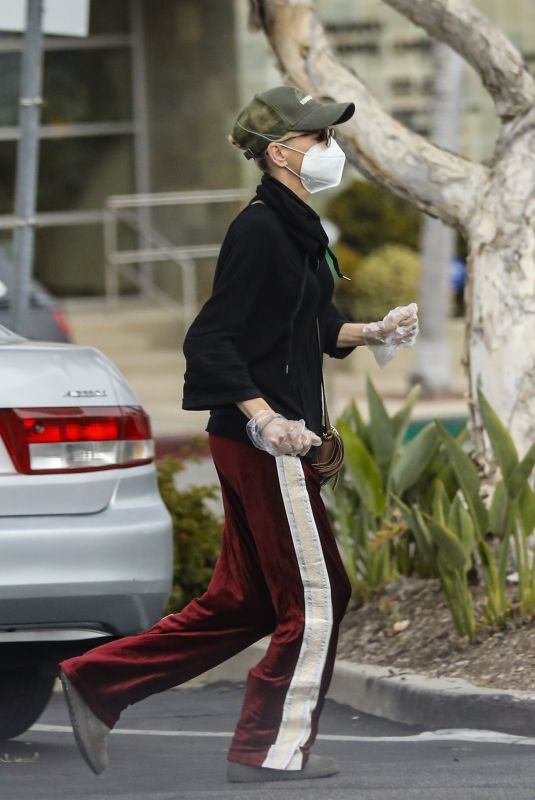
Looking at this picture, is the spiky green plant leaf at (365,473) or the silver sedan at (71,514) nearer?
the silver sedan at (71,514)

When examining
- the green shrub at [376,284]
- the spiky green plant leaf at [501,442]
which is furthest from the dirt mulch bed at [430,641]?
the green shrub at [376,284]

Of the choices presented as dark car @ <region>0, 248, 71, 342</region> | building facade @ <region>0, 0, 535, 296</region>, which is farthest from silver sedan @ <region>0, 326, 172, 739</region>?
building facade @ <region>0, 0, 535, 296</region>

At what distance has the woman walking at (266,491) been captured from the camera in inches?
169

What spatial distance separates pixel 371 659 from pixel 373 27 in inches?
642

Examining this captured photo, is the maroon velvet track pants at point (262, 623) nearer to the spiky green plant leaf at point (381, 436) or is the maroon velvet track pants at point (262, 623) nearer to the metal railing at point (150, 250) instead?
the spiky green plant leaf at point (381, 436)

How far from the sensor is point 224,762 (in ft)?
16.1

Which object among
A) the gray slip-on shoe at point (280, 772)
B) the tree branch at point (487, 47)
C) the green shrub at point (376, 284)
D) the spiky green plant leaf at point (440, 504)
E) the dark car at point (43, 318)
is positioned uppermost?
the tree branch at point (487, 47)

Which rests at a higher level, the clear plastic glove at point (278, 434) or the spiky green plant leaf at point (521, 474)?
the clear plastic glove at point (278, 434)

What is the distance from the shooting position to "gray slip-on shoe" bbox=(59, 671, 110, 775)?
4.48 meters

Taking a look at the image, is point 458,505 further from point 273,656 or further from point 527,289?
point 273,656

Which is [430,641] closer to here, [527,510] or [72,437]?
[527,510]

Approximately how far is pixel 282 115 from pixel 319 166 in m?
0.16

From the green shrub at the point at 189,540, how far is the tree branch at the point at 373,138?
4.57 feet

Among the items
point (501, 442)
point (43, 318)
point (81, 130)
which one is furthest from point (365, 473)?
point (81, 130)
